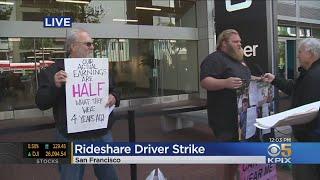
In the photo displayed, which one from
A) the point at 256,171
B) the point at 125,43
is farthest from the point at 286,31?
the point at 125,43

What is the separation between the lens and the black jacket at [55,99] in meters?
3.17

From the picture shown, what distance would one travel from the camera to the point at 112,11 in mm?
15484

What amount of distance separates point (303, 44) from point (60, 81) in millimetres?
1894

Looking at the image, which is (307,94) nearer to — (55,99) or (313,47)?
(313,47)

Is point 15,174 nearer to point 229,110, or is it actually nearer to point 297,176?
point 229,110

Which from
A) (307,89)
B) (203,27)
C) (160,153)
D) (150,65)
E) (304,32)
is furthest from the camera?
(150,65)

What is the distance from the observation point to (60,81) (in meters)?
3.13

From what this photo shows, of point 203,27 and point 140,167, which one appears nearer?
point 140,167

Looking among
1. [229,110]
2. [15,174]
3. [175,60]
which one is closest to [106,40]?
[175,60]

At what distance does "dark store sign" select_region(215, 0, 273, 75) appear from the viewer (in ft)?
14.0

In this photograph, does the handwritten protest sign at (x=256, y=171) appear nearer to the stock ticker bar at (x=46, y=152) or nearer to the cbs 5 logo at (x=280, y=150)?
the cbs 5 logo at (x=280, y=150)

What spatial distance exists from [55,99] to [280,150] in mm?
1614

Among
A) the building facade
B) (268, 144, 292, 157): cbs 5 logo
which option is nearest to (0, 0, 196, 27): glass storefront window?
the building facade

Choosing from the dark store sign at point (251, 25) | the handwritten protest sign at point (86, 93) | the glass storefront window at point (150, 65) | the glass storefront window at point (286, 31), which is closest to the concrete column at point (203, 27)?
the glass storefront window at point (150, 65)
